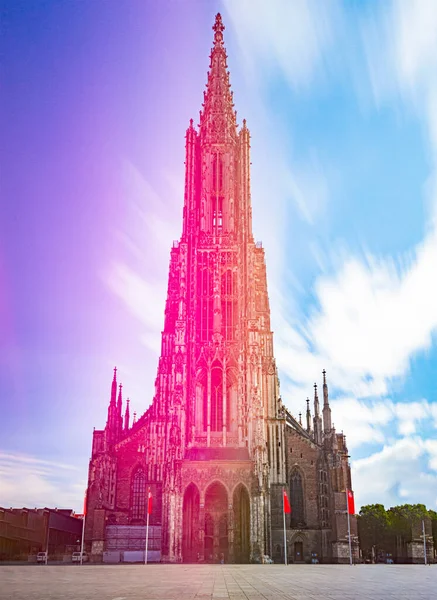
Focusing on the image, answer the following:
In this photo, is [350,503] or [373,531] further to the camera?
[373,531]

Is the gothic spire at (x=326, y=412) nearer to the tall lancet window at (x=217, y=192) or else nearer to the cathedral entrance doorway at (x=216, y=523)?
the cathedral entrance doorway at (x=216, y=523)

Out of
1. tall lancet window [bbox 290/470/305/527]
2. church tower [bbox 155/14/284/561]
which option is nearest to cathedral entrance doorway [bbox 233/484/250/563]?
church tower [bbox 155/14/284/561]

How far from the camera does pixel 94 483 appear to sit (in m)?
64.9

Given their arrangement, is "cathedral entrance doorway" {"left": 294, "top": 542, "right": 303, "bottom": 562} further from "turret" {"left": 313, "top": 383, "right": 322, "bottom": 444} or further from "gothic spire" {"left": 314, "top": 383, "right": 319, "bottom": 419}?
"gothic spire" {"left": 314, "top": 383, "right": 319, "bottom": 419}

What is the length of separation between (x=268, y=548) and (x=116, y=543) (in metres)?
14.7

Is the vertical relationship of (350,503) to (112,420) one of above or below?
below

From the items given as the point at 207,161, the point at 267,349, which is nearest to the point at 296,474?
the point at 267,349

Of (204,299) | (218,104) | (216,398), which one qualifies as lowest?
(216,398)

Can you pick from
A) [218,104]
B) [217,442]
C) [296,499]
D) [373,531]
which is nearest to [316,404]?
[296,499]

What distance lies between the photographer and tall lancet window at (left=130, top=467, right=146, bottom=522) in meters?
65.9

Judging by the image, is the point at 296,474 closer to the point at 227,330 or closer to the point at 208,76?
the point at 227,330

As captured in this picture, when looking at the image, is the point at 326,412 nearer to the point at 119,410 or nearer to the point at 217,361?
the point at 217,361

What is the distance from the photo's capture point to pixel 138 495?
66.9 meters

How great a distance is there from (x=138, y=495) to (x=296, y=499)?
661 inches
